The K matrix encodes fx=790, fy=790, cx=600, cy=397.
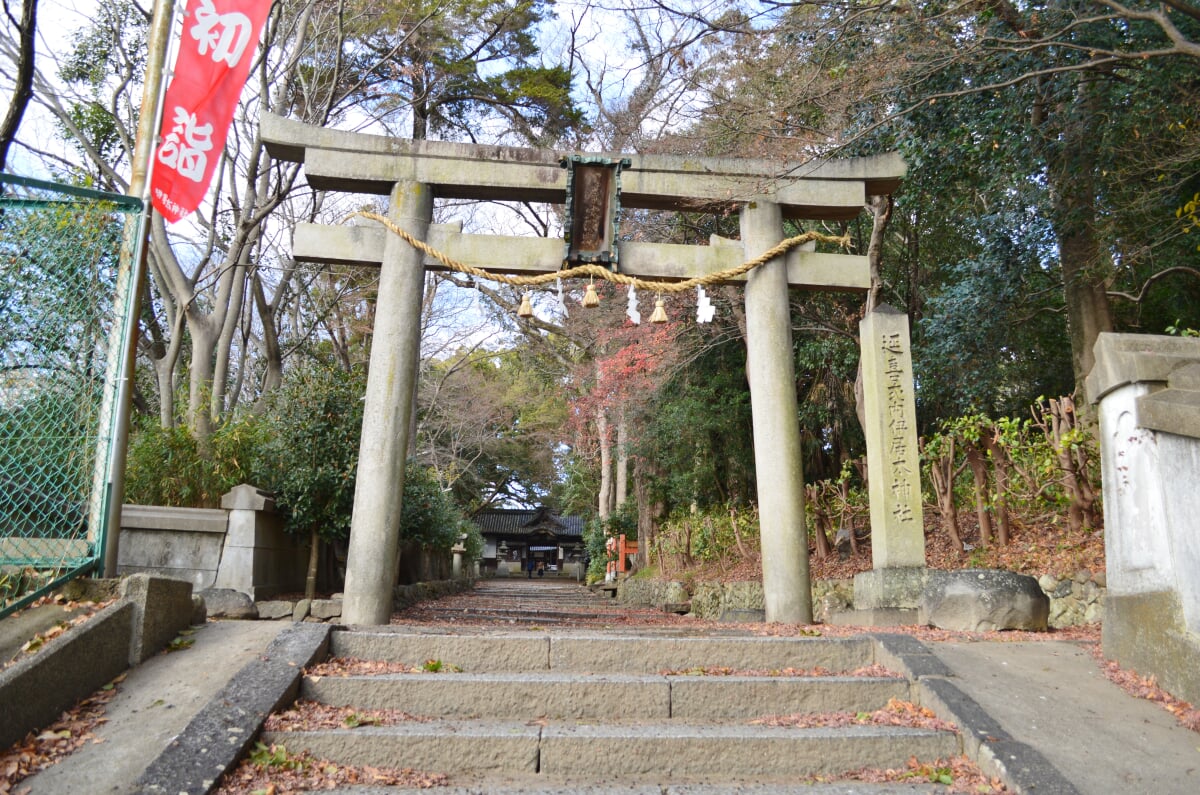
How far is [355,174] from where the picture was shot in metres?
6.92

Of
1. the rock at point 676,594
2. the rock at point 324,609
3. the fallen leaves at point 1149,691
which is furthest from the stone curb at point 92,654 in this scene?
the rock at point 676,594

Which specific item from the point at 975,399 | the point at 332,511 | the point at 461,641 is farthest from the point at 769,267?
the point at 975,399

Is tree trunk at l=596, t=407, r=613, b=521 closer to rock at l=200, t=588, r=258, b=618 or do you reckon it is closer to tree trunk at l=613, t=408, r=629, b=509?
tree trunk at l=613, t=408, r=629, b=509

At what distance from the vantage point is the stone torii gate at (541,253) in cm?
650

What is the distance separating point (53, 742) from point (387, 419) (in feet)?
11.8

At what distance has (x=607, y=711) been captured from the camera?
4.00 meters

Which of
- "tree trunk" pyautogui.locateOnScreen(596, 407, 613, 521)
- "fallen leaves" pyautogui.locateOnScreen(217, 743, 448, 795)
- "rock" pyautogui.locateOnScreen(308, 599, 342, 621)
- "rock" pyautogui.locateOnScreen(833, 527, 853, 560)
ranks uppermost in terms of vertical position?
"tree trunk" pyautogui.locateOnScreen(596, 407, 613, 521)

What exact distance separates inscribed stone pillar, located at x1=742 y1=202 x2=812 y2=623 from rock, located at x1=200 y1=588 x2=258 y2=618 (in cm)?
416

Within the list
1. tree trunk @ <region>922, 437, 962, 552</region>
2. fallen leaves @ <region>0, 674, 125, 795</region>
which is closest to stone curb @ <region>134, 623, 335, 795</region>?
fallen leaves @ <region>0, 674, 125, 795</region>

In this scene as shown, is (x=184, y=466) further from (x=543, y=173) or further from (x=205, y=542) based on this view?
(x=543, y=173)

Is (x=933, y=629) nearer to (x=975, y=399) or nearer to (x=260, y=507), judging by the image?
(x=260, y=507)

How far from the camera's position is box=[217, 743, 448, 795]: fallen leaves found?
122 inches

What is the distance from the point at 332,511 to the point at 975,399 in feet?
31.1

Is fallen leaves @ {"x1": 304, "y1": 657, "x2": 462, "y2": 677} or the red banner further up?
the red banner
